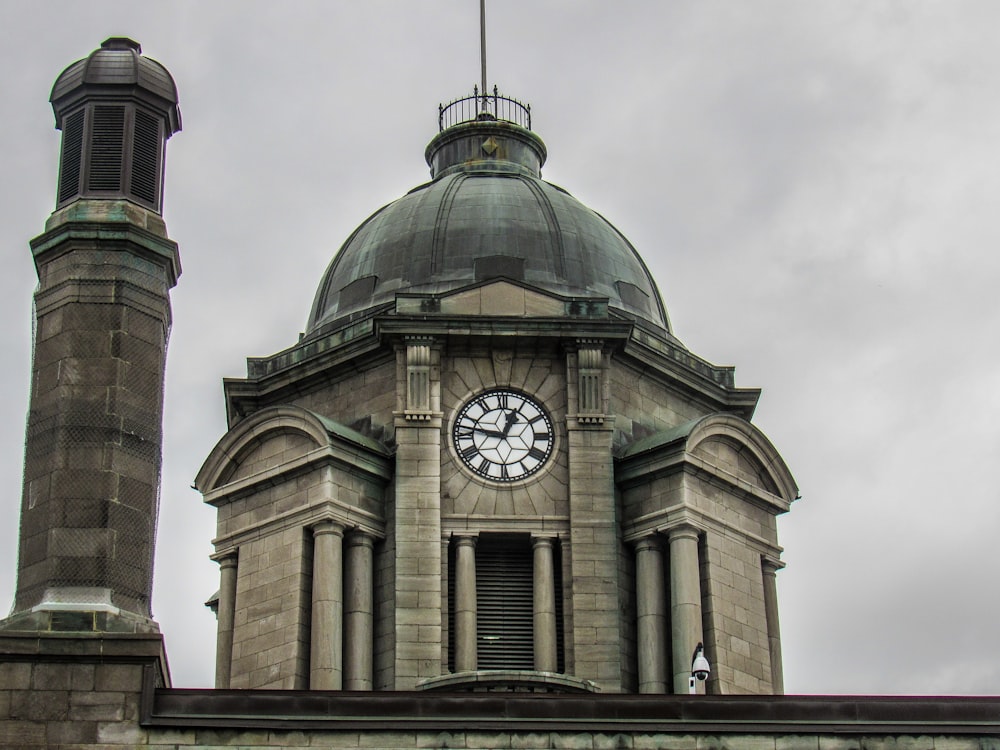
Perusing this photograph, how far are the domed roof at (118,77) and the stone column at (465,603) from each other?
1821 centimetres

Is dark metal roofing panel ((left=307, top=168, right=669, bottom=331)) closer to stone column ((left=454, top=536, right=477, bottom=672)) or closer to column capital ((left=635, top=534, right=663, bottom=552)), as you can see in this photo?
column capital ((left=635, top=534, right=663, bottom=552))

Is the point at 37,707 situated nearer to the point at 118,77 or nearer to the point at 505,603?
the point at 118,77

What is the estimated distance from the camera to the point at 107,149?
134ft

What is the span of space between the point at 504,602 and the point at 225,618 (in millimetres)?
7058

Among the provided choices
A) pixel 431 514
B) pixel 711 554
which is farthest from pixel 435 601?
pixel 711 554

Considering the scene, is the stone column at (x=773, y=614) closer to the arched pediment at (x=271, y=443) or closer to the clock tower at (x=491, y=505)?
the clock tower at (x=491, y=505)

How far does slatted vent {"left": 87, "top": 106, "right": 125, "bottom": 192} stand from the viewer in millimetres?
40594

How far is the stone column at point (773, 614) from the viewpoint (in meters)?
59.5

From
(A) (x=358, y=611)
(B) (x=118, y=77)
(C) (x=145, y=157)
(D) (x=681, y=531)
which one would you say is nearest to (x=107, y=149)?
(C) (x=145, y=157)

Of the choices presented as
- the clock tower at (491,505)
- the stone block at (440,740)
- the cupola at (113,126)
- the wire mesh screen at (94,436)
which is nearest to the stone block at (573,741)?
the stone block at (440,740)

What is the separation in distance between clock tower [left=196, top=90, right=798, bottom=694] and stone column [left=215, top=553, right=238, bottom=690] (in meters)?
0.06

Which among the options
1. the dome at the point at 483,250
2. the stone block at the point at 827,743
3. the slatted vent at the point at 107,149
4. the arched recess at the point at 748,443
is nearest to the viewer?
the stone block at the point at 827,743

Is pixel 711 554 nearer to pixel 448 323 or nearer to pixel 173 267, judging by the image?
pixel 448 323

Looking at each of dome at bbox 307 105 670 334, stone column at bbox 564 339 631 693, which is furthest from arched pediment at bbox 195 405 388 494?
dome at bbox 307 105 670 334
